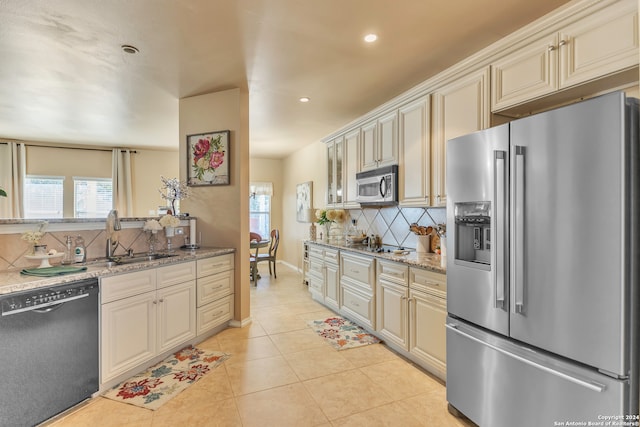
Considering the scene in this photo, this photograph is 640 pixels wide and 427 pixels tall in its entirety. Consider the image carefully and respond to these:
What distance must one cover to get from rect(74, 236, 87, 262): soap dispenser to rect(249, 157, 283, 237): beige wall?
5327mm

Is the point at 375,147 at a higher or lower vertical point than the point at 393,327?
higher

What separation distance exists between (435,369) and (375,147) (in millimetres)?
2440

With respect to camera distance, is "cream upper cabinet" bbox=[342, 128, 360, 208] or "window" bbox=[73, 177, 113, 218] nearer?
"cream upper cabinet" bbox=[342, 128, 360, 208]

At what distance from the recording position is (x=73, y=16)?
7.07 feet

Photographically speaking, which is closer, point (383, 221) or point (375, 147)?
point (375, 147)

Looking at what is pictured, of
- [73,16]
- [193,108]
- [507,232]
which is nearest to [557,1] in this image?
[507,232]

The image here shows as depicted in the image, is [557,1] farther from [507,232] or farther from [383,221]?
[383,221]

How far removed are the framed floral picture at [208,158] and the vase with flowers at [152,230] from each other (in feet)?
2.57

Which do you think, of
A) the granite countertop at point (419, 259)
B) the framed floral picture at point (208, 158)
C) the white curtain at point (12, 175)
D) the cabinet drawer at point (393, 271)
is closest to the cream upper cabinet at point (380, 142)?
the granite countertop at point (419, 259)

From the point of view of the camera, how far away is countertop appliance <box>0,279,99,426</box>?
69.5 inches

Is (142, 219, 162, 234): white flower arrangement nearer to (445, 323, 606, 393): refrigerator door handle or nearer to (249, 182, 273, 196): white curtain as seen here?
(445, 323, 606, 393): refrigerator door handle

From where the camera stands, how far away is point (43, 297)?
1.89m

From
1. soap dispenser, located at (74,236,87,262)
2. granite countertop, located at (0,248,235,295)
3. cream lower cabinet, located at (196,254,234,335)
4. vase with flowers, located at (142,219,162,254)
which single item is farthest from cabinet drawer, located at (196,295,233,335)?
soap dispenser, located at (74,236,87,262)

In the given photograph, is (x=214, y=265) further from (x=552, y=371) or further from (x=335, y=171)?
(x=552, y=371)
